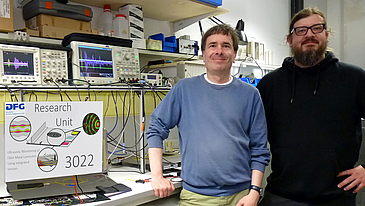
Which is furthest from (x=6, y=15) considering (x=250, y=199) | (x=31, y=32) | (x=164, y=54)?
(x=250, y=199)

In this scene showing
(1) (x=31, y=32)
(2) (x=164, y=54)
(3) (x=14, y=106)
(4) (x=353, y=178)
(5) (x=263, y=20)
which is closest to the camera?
(3) (x=14, y=106)

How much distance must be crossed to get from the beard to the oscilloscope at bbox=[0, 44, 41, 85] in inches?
53.4

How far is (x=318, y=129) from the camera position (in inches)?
58.9

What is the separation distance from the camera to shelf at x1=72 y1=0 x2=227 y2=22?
2.16 meters

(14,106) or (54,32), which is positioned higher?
(54,32)

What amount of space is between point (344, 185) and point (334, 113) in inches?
13.8

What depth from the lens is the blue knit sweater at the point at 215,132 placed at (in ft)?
4.39

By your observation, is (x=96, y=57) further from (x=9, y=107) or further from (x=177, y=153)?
(x=177, y=153)

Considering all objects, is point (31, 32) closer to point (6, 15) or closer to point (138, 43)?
point (6, 15)

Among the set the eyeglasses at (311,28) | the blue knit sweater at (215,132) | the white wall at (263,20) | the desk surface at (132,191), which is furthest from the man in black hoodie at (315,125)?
the white wall at (263,20)

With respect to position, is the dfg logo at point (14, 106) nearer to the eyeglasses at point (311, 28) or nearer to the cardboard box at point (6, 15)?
the cardboard box at point (6, 15)

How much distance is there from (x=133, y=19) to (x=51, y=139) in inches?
43.5

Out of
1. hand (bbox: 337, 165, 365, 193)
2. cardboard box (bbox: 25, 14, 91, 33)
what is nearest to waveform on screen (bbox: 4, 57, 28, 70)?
cardboard box (bbox: 25, 14, 91, 33)

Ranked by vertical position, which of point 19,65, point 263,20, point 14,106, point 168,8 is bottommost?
point 14,106
